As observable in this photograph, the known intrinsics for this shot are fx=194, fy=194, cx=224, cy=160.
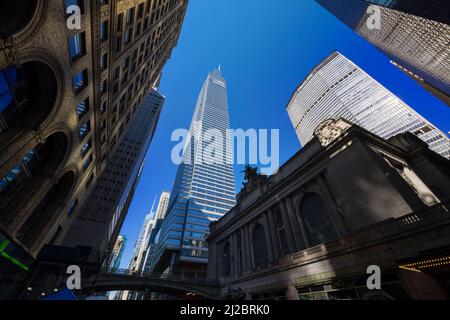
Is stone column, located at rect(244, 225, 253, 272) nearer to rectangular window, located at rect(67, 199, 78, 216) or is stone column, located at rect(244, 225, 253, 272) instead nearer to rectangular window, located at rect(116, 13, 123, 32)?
rectangular window, located at rect(67, 199, 78, 216)

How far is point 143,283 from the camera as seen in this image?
93.5 feet

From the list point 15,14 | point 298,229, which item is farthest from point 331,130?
point 15,14

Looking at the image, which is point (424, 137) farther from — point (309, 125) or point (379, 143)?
point (379, 143)

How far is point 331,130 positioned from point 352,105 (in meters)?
88.3

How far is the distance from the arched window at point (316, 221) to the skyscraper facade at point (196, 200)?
137ft

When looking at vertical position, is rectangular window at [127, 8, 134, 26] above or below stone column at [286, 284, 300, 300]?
above

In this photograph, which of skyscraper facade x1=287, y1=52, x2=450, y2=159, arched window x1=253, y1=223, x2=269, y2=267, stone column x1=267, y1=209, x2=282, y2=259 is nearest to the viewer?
stone column x1=267, y1=209, x2=282, y2=259

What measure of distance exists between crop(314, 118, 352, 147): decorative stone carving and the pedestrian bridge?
2851 cm

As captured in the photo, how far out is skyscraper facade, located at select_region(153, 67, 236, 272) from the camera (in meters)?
58.0

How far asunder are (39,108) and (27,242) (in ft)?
34.7

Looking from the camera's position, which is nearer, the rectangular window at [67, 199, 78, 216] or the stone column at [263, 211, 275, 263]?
the rectangular window at [67, 199, 78, 216]

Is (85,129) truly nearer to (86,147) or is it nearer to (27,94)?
(86,147)

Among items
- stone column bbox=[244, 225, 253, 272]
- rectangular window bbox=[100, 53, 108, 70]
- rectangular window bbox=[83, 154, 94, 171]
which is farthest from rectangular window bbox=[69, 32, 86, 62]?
stone column bbox=[244, 225, 253, 272]

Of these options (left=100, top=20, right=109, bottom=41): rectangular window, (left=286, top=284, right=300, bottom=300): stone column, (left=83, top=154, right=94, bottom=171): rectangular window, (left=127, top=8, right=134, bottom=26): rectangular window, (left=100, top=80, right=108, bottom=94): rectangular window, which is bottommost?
(left=286, top=284, right=300, bottom=300): stone column
